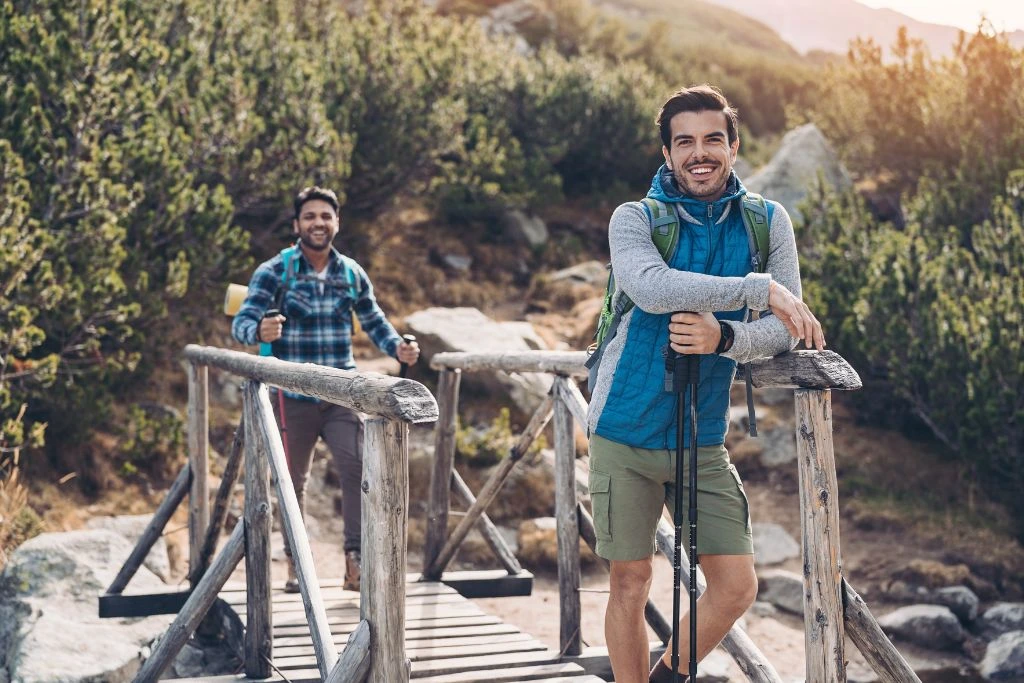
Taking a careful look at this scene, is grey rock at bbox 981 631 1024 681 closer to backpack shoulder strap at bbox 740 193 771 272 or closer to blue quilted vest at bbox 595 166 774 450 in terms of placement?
blue quilted vest at bbox 595 166 774 450

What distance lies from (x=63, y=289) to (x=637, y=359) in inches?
269

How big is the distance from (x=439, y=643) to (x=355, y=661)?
67.2 inches

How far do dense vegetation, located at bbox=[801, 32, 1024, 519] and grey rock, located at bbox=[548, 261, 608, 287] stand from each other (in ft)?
12.2

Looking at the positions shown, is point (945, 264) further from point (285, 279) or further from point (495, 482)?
point (285, 279)

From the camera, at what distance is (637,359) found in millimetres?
3252

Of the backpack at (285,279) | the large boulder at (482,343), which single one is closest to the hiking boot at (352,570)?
the backpack at (285,279)

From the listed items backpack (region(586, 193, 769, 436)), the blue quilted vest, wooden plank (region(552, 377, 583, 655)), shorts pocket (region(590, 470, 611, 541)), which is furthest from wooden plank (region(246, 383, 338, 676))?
backpack (region(586, 193, 769, 436))

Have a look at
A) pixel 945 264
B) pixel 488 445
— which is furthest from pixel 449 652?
pixel 945 264

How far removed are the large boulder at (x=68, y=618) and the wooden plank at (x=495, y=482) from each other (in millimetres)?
1792

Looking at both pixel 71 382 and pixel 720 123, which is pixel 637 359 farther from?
pixel 71 382

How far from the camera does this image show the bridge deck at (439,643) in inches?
189

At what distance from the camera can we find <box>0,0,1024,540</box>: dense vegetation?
9180 mm

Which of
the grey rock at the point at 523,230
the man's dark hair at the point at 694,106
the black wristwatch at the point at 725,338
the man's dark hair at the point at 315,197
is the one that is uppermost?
the man's dark hair at the point at 694,106

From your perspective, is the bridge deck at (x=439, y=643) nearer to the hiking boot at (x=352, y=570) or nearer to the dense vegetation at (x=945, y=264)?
the hiking boot at (x=352, y=570)
